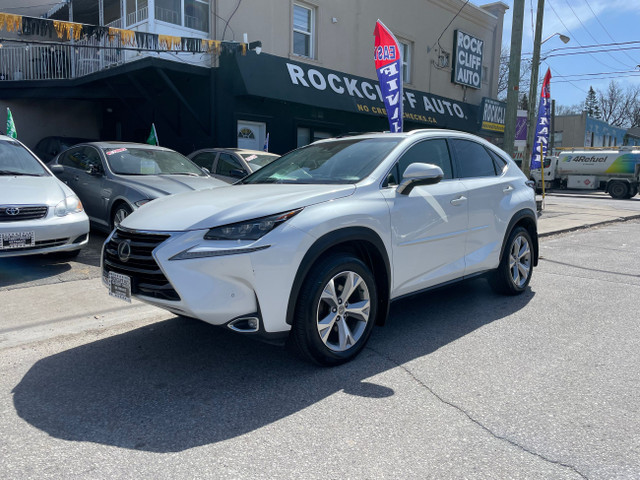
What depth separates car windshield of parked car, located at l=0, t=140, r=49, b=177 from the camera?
6949 mm

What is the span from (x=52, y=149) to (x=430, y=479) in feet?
50.5

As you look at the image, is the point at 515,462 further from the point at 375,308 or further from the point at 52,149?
the point at 52,149

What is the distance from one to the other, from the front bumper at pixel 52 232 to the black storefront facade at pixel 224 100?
23.8ft

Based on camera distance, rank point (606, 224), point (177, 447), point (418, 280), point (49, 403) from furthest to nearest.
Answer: point (606, 224)
point (418, 280)
point (49, 403)
point (177, 447)

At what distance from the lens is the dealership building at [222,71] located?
13.1m

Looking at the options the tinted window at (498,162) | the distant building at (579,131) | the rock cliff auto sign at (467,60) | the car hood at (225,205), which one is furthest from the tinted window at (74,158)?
the distant building at (579,131)

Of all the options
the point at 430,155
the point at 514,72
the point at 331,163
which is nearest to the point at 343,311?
the point at 331,163

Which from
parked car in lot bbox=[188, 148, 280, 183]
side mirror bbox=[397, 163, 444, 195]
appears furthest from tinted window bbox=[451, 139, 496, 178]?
parked car in lot bbox=[188, 148, 280, 183]

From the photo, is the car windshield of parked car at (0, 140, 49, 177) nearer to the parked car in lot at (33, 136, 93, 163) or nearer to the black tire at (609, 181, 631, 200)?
the parked car in lot at (33, 136, 93, 163)

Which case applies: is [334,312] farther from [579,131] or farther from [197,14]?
[579,131]

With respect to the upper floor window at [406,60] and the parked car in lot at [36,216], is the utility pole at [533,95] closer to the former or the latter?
the upper floor window at [406,60]

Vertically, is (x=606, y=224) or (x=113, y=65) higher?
(x=113, y=65)

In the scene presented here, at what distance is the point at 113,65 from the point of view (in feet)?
46.8

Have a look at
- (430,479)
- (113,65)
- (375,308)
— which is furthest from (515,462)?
(113,65)
